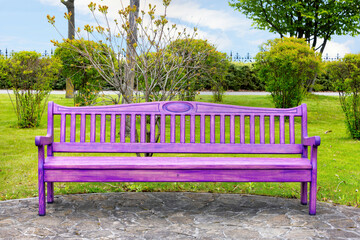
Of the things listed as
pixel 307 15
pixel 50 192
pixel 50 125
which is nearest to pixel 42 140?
pixel 50 125

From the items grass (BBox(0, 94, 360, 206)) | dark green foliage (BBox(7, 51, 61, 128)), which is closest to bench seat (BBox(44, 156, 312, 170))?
grass (BBox(0, 94, 360, 206))

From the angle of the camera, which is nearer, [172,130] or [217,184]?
[172,130]

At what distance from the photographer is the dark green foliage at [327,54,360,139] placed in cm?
912

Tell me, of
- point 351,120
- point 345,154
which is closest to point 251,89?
point 351,120

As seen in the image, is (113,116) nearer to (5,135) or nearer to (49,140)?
(49,140)

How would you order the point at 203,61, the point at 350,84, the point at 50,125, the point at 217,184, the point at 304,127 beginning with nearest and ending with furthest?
the point at 50,125, the point at 304,127, the point at 217,184, the point at 203,61, the point at 350,84

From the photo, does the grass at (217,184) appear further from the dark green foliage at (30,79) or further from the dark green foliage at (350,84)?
the dark green foliage at (30,79)

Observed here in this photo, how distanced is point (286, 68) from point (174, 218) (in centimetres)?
910

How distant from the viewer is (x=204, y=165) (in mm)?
4043

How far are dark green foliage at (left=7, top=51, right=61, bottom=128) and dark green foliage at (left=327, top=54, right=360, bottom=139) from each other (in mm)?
6927

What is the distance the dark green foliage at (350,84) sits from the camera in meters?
9.12

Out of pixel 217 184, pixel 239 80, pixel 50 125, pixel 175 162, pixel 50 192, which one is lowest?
pixel 217 184

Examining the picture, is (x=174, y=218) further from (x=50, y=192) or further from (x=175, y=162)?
(x=50, y=192)

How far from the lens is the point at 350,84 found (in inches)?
360
